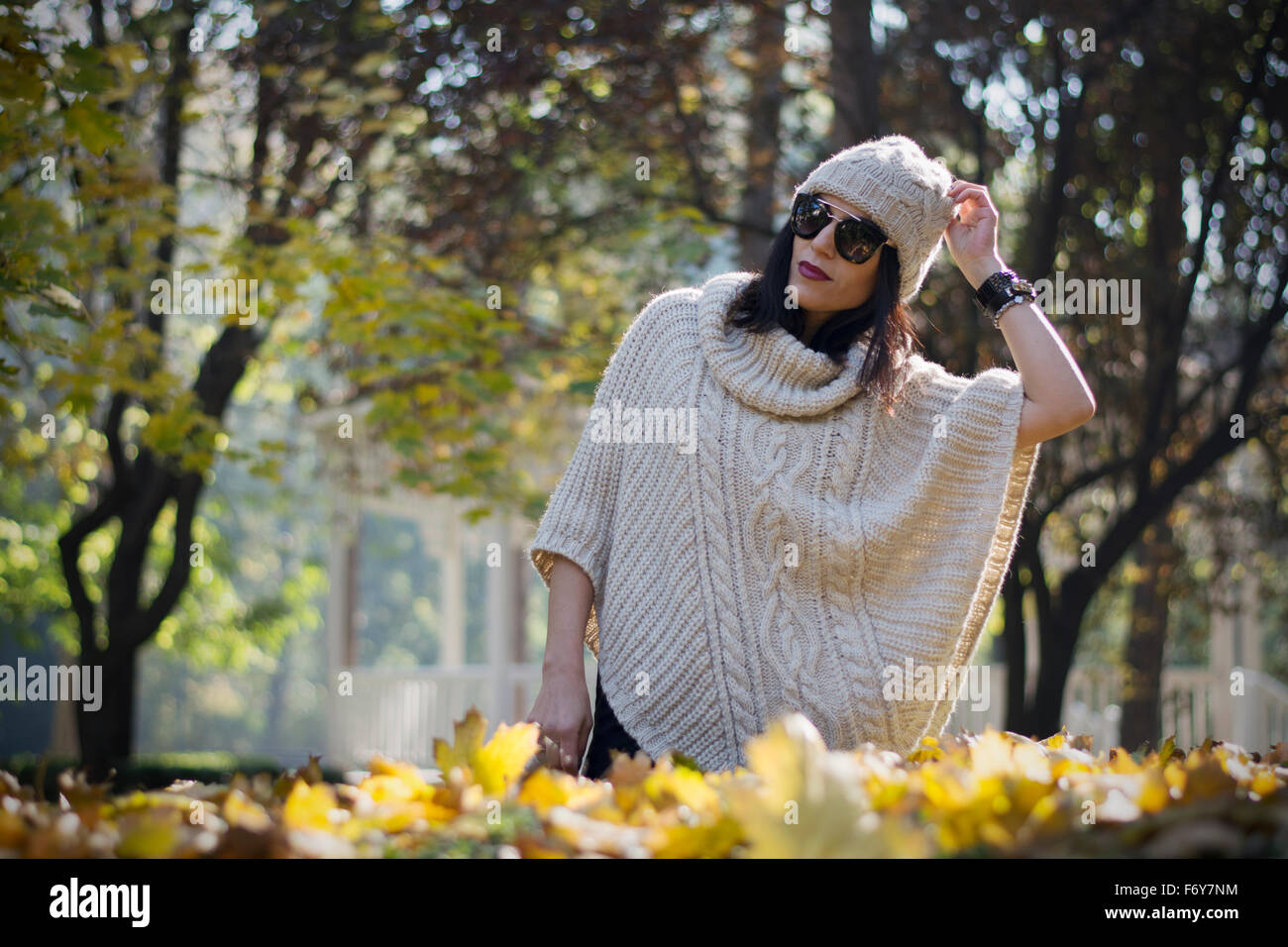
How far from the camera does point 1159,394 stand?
22.4ft

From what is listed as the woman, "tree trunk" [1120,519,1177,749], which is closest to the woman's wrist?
the woman

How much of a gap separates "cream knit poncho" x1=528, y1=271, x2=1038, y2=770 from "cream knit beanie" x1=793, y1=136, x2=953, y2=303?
290 millimetres

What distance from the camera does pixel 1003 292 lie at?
98.3 inches

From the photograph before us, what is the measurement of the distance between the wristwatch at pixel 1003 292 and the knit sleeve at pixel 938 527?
0.14m

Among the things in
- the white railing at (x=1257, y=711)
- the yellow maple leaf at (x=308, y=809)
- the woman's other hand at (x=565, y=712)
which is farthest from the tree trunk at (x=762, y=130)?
the white railing at (x=1257, y=711)

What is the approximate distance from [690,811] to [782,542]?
1143 mm

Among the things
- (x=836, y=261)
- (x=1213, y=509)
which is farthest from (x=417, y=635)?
(x=836, y=261)

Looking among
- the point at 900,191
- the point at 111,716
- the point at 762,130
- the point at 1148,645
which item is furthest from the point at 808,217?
the point at 1148,645

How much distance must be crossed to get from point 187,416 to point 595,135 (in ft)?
9.87

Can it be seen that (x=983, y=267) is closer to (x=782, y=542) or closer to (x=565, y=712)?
(x=782, y=542)

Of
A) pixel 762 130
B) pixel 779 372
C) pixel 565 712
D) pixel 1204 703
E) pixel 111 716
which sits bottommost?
pixel 1204 703

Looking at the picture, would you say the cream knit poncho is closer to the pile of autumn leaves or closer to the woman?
the woman

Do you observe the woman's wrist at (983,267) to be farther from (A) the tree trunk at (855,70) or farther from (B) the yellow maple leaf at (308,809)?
(A) the tree trunk at (855,70)

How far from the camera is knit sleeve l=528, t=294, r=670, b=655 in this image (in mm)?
2436
